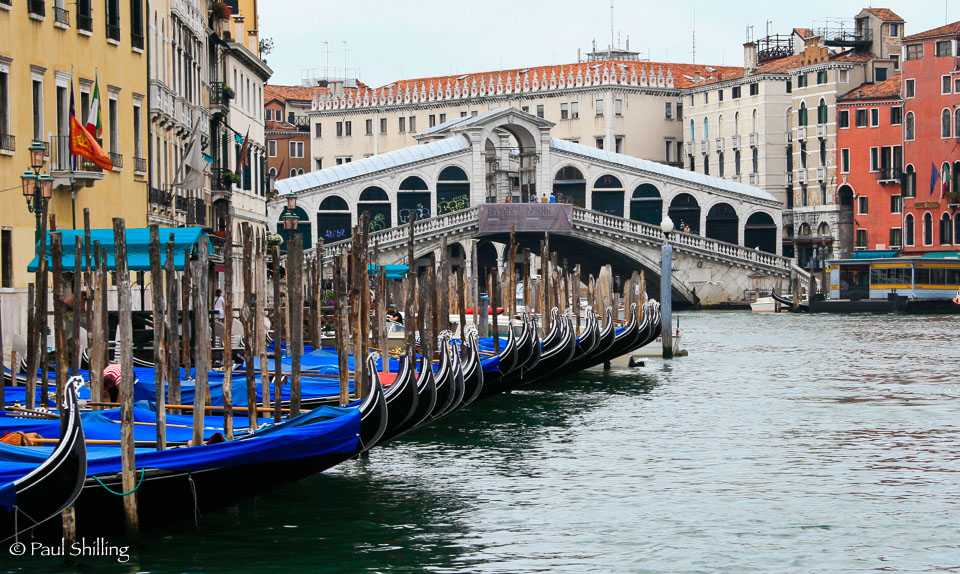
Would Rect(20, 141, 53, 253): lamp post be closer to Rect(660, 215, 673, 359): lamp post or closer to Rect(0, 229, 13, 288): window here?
Rect(0, 229, 13, 288): window

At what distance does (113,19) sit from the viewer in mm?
17234

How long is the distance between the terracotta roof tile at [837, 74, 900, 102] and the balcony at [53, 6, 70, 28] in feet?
107

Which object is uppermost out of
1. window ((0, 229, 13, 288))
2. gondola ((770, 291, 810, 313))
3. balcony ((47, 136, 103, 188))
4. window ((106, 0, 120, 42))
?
window ((106, 0, 120, 42))

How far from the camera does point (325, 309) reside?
23781 mm

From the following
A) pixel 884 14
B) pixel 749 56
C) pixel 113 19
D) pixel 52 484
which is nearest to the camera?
pixel 52 484

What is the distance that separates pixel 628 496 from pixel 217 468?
9.40 ft

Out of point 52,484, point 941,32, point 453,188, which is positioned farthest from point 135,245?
point 941,32

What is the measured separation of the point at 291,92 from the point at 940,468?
5353 cm

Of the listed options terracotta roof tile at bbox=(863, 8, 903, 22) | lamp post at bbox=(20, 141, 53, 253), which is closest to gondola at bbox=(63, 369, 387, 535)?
lamp post at bbox=(20, 141, 53, 253)

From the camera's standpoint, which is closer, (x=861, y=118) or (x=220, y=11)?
(x=220, y=11)

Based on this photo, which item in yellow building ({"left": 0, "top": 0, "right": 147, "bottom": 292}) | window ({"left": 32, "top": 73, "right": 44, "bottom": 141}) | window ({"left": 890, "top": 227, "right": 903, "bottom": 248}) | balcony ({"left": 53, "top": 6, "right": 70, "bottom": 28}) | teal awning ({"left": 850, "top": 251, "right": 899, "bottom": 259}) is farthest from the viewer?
window ({"left": 890, "top": 227, "right": 903, "bottom": 248})

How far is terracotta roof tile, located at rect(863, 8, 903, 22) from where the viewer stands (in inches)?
1890

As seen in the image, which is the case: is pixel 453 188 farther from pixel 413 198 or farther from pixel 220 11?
pixel 220 11

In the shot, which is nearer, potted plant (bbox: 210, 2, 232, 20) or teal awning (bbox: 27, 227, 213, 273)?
teal awning (bbox: 27, 227, 213, 273)
